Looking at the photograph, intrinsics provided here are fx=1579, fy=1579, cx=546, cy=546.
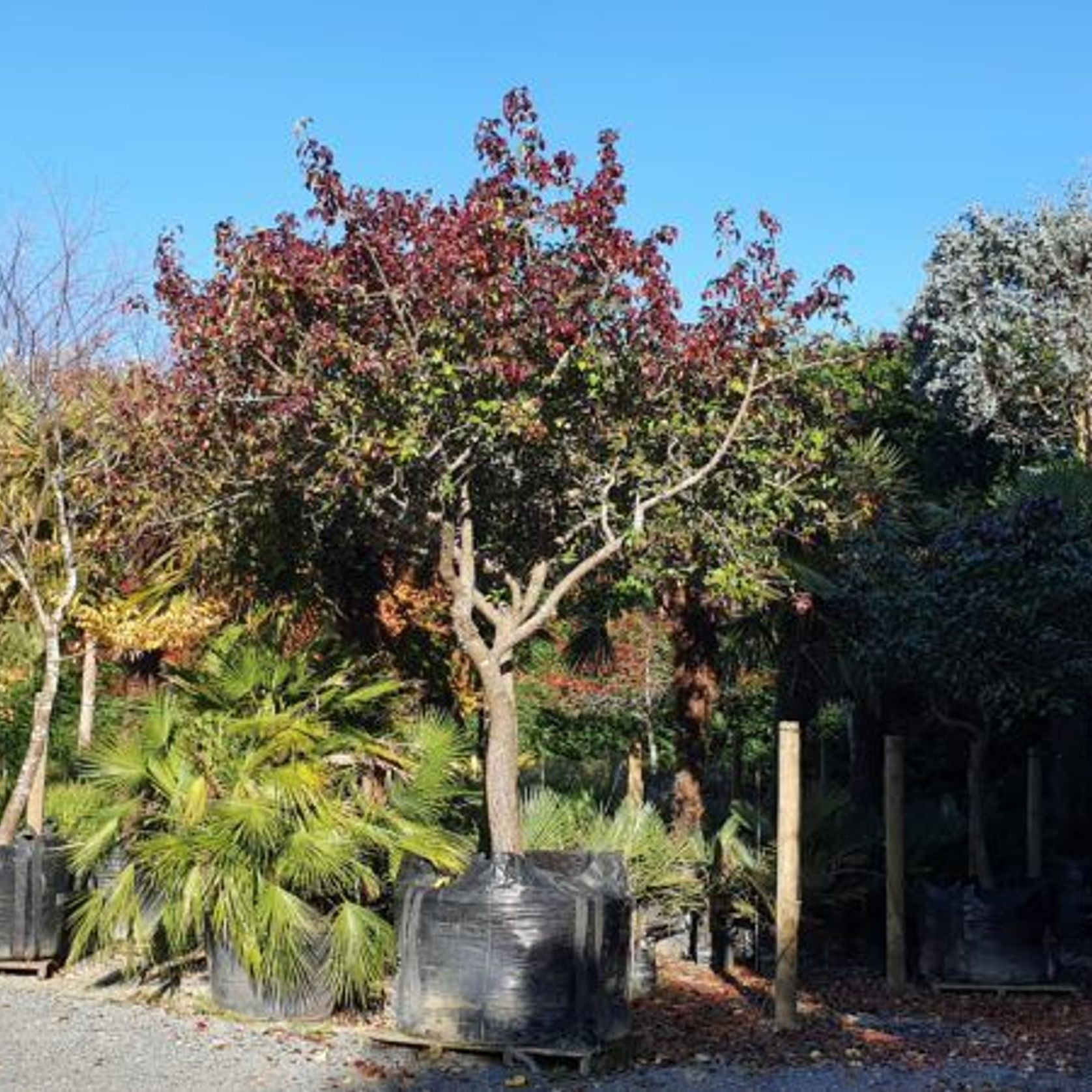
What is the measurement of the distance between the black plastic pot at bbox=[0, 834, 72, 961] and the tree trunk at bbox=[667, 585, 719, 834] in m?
4.30

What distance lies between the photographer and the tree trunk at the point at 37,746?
10.0 metres

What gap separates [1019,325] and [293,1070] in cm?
1197

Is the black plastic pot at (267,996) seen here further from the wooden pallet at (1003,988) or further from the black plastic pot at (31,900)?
the wooden pallet at (1003,988)

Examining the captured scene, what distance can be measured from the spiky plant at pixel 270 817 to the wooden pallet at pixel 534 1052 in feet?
2.36

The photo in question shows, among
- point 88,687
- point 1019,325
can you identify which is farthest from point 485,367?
point 1019,325

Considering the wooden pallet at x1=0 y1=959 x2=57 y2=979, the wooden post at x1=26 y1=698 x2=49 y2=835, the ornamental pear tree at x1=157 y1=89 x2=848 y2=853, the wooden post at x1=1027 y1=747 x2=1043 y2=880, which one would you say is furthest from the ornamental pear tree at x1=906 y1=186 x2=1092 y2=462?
the wooden pallet at x1=0 y1=959 x2=57 y2=979

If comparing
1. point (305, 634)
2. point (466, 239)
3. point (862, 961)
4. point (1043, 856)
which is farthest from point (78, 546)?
point (1043, 856)

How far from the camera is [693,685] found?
11.5 metres

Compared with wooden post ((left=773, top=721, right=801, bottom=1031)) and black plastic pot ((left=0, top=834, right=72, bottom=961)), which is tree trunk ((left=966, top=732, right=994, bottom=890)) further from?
black plastic pot ((left=0, top=834, right=72, bottom=961))

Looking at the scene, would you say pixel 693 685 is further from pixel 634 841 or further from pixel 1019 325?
pixel 1019 325

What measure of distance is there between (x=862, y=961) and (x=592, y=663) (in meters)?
4.11

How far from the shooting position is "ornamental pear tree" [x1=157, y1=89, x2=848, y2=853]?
7254 mm

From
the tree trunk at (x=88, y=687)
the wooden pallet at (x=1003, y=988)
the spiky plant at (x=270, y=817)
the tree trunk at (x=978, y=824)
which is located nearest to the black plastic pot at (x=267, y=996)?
the spiky plant at (x=270, y=817)

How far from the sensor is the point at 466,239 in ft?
23.5
